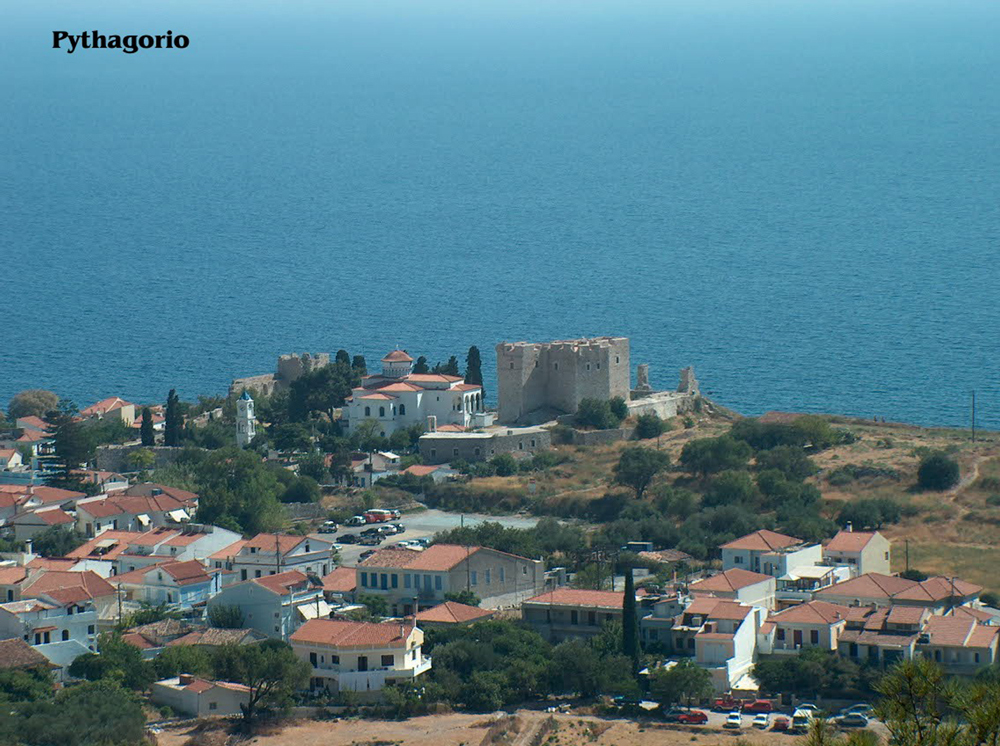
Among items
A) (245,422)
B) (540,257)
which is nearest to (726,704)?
(245,422)

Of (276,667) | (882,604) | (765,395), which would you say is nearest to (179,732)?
(276,667)

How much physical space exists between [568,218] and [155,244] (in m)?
25.0

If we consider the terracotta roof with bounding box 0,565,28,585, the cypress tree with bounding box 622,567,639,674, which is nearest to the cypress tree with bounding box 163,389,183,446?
the terracotta roof with bounding box 0,565,28,585

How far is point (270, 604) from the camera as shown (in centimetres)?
4741

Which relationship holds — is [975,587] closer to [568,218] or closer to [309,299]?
[309,299]

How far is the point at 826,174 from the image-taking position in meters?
167

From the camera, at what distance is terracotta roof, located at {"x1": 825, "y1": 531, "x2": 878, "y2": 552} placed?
5066 centimetres

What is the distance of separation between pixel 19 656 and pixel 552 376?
83.9 ft

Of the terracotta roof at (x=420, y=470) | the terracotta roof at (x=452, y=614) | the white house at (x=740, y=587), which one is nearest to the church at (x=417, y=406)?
the terracotta roof at (x=420, y=470)

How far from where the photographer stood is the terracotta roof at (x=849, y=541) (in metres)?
50.7

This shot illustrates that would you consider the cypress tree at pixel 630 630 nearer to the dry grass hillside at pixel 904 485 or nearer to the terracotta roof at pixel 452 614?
the terracotta roof at pixel 452 614

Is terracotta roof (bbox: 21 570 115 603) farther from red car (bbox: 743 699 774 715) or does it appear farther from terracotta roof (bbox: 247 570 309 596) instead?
red car (bbox: 743 699 774 715)

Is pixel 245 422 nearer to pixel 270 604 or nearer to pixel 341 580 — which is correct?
pixel 341 580

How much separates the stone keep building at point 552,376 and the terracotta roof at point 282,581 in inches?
698
